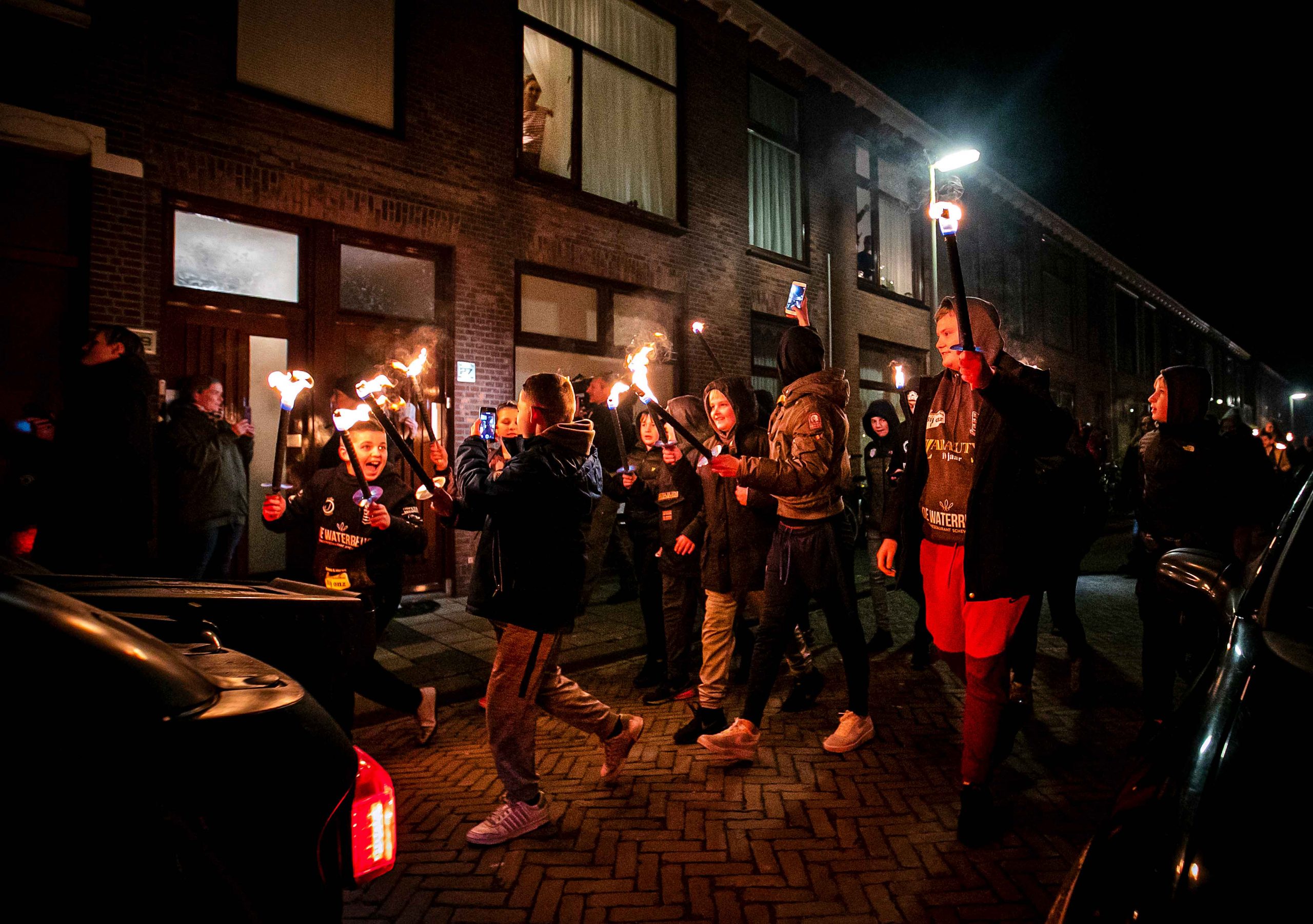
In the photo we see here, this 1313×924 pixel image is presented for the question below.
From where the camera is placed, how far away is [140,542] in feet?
17.0

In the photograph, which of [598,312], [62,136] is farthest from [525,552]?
[598,312]

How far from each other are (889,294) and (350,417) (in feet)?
46.2

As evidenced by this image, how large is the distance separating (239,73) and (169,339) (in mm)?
2648

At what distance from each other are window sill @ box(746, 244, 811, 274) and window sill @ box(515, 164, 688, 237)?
5.43 ft

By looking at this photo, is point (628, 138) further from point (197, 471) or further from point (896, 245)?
point (896, 245)

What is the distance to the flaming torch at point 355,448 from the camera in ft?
11.1

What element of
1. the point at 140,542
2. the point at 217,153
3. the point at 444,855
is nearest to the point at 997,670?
the point at 444,855

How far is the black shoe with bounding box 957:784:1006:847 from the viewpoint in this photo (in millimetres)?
3039

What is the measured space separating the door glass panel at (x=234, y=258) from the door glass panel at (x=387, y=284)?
0.55 m

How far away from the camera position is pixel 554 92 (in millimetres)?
9898

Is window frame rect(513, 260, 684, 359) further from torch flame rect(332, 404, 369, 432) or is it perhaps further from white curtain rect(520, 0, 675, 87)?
torch flame rect(332, 404, 369, 432)

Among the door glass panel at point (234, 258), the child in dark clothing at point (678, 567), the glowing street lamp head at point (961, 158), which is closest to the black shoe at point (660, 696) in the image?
the child in dark clothing at point (678, 567)

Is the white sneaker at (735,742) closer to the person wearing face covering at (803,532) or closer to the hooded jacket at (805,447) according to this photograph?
the person wearing face covering at (803,532)

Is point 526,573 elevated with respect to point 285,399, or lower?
lower
